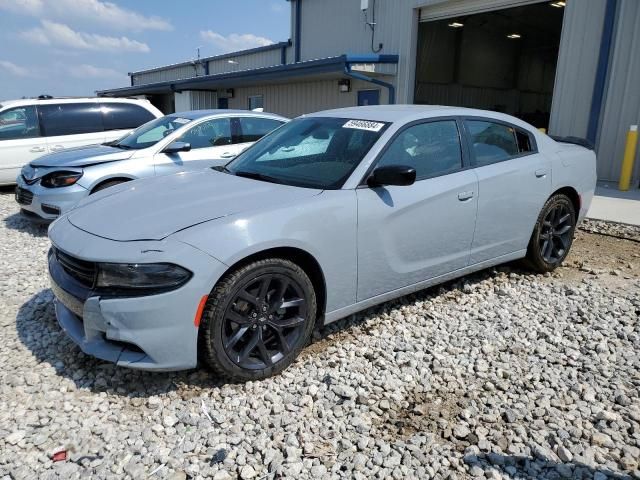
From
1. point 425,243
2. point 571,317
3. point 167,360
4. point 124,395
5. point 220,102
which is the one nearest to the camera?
point 167,360

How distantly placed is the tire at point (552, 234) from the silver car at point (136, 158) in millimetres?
3816

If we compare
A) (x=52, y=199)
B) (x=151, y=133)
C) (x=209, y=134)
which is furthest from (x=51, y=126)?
(x=209, y=134)

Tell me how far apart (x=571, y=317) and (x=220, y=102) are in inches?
Result: 858

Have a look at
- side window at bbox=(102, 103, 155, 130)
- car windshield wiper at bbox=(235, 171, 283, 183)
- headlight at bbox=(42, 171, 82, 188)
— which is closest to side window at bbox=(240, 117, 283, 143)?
headlight at bbox=(42, 171, 82, 188)

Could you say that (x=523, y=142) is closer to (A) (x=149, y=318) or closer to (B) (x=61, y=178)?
(A) (x=149, y=318)

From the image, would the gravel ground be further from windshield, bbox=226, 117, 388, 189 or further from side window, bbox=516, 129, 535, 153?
side window, bbox=516, 129, 535, 153

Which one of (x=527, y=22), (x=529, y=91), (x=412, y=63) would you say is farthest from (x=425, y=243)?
(x=529, y=91)

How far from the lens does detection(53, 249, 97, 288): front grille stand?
2828 mm

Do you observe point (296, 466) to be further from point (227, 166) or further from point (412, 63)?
point (412, 63)

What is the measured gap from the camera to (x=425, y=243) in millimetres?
3676

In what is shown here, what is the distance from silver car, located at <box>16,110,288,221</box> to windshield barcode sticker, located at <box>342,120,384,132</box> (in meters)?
2.98

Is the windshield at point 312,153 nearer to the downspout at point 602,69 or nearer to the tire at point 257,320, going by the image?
the tire at point 257,320

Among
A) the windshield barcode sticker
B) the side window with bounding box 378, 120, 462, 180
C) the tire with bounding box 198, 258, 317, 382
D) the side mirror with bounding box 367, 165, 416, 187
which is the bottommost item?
the tire with bounding box 198, 258, 317, 382

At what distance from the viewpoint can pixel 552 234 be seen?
191 inches
